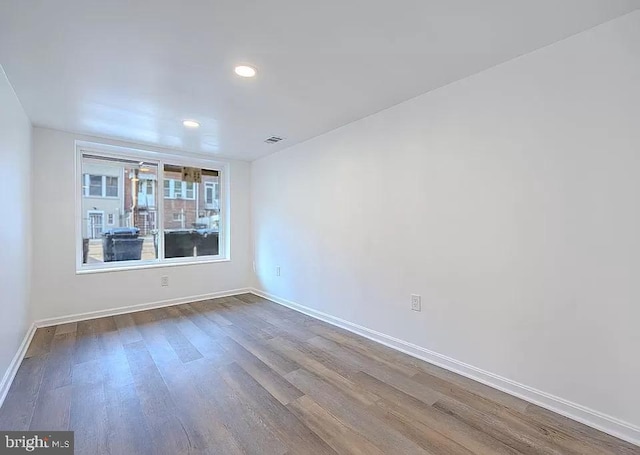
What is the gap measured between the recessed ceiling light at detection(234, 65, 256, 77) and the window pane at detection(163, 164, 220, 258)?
9.22 ft

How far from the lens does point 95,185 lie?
12.7 ft

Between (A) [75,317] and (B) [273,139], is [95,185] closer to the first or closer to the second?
(A) [75,317]

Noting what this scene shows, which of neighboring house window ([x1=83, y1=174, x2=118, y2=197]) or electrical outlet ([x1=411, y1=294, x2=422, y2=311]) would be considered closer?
electrical outlet ([x1=411, y1=294, x2=422, y2=311])

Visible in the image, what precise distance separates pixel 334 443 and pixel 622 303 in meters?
1.73

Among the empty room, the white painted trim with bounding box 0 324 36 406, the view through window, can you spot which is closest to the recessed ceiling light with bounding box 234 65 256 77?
the empty room

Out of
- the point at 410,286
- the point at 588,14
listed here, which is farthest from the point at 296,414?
the point at 588,14

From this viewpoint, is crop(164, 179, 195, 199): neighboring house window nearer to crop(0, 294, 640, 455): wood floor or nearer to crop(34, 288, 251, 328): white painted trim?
crop(34, 288, 251, 328): white painted trim

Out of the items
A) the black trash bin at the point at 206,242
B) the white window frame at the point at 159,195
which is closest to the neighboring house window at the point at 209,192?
the white window frame at the point at 159,195

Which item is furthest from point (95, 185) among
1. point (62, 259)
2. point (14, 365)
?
point (14, 365)

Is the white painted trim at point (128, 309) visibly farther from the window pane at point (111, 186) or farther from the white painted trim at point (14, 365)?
the window pane at point (111, 186)

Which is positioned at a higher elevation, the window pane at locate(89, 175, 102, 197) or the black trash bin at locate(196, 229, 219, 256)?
the window pane at locate(89, 175, 102, 197)

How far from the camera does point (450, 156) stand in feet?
7.89

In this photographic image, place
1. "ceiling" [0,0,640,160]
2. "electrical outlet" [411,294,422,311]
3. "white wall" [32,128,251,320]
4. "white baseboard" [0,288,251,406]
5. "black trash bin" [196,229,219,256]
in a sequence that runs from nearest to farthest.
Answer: "ceiling" [0,0,640,160]
"white baseboard" [0,288,251,406]
"electrical outlet" [411,294,422,311]
"white wall" [32,128,251,320]
"black trash bin" [196,229,219,256]

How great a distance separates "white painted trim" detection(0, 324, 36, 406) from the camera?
79.7 inches
